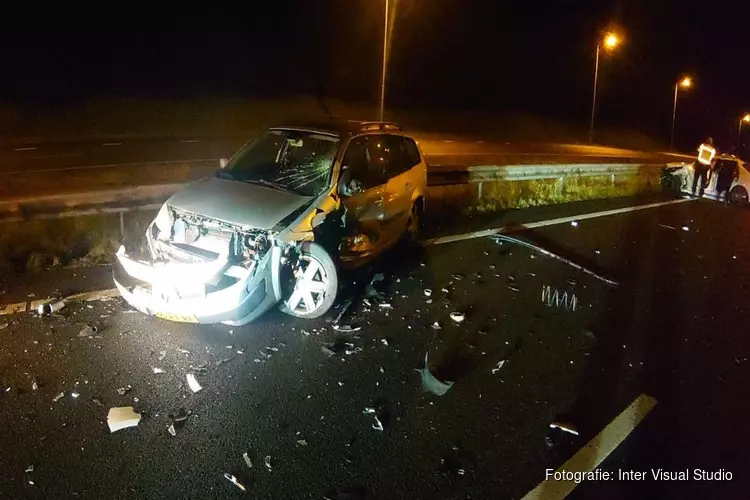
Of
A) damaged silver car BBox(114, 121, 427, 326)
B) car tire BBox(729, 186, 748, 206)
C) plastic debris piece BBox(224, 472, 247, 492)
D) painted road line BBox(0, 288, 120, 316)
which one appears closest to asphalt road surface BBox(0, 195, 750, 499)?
plastic debris piece BBox(224, 472, 247, 492)

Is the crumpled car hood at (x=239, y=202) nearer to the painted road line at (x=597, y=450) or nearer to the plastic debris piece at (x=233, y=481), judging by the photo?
the plastic debris piece at (x=233, y=481)

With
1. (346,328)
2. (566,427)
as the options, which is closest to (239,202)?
(346,328)

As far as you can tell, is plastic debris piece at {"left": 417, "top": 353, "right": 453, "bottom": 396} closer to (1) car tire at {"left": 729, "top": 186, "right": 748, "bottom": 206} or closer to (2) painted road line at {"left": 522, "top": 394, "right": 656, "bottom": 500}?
(2) painted road line at {"left": 522, "top": 394, "right": 656, "bottom": 500}

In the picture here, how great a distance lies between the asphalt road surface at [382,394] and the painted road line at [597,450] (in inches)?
2.0

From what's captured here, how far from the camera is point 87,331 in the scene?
218 inches

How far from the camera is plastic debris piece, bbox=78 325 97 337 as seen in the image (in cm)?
546

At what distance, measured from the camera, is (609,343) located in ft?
20.6

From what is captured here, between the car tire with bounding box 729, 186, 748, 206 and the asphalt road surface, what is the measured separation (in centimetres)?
1181

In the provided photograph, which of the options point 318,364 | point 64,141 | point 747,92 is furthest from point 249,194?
point 747,92

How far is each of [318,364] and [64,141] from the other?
72.5 feet

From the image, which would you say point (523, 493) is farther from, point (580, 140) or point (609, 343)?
point (580, 140)

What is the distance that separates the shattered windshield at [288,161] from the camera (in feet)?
22.1

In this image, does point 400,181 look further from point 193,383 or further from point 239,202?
point 193,383

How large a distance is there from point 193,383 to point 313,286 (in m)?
1.64
